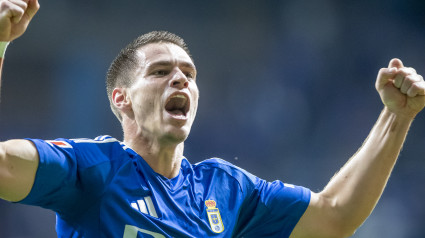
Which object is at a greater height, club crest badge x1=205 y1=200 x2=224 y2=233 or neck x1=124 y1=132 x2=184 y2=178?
neck x1=124 y1=132 x2=184 y2=178

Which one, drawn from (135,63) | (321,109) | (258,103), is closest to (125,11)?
(258,103)

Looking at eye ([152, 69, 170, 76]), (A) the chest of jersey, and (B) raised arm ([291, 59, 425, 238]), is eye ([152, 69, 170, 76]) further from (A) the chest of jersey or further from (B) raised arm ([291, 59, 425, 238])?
(B) raised arm ([291, 59, 425, 238])

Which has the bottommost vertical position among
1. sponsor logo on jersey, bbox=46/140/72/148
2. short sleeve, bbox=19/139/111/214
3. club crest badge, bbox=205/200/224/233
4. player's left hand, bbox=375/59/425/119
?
club crest badge, bbox=205/200/224/233

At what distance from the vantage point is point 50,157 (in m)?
2.24

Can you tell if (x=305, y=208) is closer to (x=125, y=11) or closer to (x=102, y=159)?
(x=102, y=159)

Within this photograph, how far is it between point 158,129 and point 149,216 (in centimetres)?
59

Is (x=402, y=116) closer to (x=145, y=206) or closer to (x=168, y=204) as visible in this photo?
(x=168, y=204)

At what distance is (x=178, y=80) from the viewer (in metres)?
3.05

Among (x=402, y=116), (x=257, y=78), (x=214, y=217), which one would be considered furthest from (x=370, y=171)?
(x=257, y=78)

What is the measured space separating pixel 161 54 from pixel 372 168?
4.62 ft

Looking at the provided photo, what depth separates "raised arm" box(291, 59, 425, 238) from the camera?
2664 mm

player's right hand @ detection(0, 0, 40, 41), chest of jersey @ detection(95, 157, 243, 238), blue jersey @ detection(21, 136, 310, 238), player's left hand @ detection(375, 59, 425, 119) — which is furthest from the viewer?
player's left hand @ detection(375, 59, 425, 119)

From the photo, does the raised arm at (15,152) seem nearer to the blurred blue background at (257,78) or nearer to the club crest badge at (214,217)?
the club crest badge at (214,217)

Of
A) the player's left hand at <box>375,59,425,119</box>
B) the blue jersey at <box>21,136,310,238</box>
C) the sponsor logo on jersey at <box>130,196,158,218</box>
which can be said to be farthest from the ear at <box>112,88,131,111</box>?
the player's left hand at <box>375,59,425,119</box>
